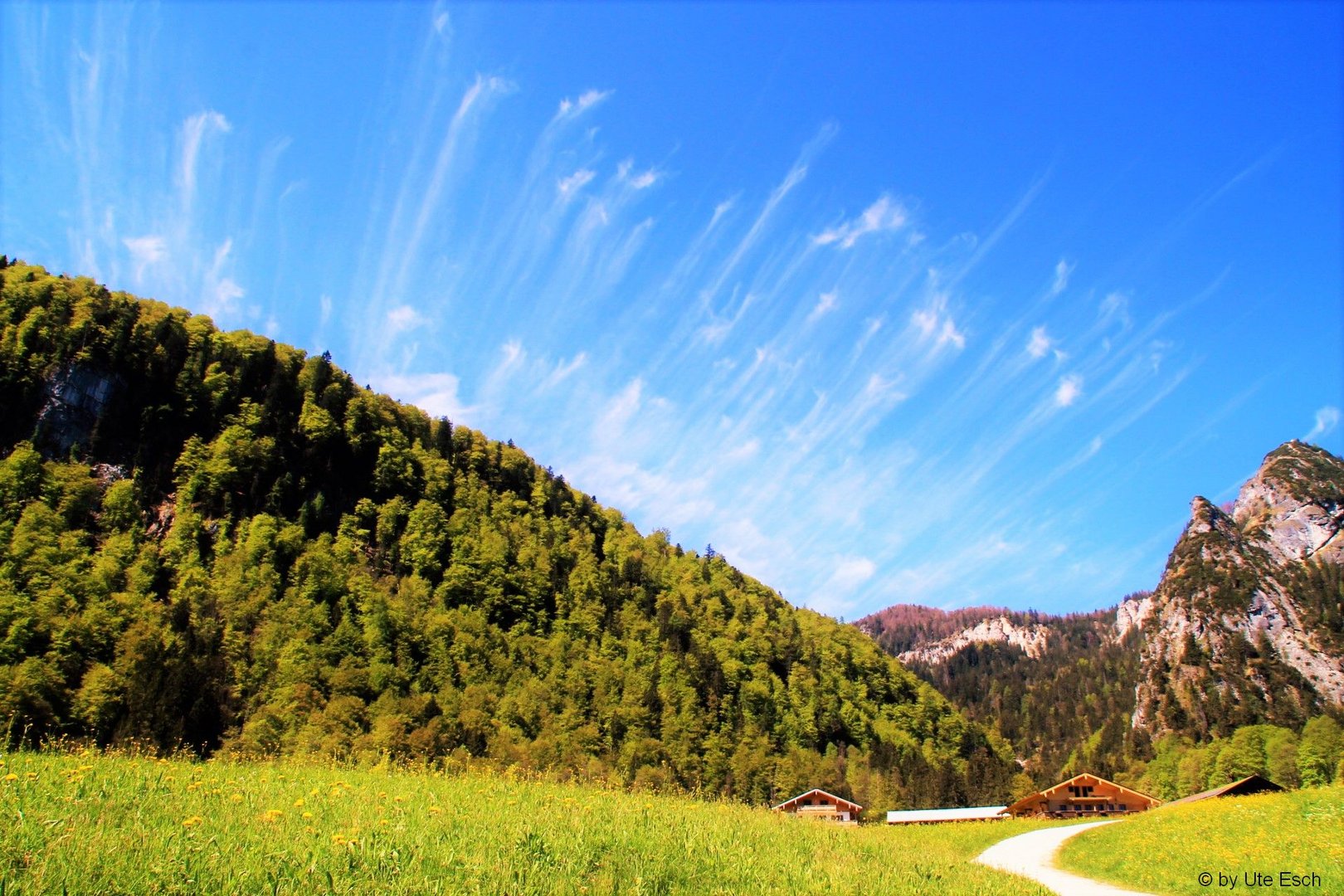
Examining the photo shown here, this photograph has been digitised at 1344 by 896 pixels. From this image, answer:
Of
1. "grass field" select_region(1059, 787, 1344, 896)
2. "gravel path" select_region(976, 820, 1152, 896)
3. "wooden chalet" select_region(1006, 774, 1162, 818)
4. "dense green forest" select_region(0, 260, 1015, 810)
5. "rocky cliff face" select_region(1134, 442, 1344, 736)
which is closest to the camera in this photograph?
"grass field" select_region(1059, 787, 1344, 896)

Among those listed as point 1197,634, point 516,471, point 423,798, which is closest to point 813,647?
point 516,471

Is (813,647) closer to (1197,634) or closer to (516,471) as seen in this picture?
(516,471)

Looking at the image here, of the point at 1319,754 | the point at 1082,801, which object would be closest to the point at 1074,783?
the point at 1082,801

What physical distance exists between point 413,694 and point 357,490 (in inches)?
1542

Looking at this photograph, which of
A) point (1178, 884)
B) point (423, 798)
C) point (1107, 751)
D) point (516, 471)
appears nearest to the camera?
point (423, 798)

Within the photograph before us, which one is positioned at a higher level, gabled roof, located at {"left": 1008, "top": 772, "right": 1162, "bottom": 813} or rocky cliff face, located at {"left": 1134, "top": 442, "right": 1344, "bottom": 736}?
rocky cliff face, located at {"left": 1134, "top": 442, "right": 1344, "bottom": 736}

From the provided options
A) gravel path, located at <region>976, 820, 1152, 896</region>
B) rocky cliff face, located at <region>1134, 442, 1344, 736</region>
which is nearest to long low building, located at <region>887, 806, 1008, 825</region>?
gravel path, located at <region>976, 820, 1152, 896</region>

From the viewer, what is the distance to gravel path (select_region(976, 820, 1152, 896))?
25125 mm

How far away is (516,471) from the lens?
140m

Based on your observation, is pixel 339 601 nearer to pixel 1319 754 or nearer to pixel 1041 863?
pixel 1041 863

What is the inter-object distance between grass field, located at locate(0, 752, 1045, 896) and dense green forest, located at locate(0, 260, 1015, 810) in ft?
122

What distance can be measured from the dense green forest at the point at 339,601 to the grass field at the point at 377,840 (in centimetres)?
3721

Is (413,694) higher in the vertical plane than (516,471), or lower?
lower

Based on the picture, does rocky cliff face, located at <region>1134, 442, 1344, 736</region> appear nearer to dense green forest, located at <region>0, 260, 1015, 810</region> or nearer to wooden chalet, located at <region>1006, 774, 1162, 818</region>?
dense green forest, located at <region>0, 260, 1015, 810</region>
